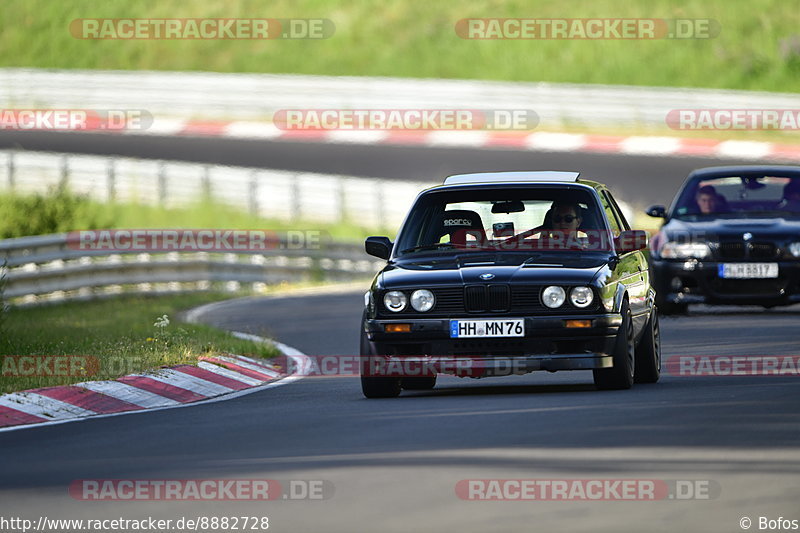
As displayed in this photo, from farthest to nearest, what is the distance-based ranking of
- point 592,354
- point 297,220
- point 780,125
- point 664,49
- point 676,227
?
point 664,49 < point 780,125 < point 297,220 < point 676,227 < point 592,354

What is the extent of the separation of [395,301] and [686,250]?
292 inches

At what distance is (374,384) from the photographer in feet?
Answer: 38.7

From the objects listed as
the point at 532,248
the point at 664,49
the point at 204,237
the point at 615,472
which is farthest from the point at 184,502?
the point at 664,49

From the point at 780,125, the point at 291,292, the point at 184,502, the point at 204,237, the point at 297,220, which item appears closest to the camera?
the point at 184,502

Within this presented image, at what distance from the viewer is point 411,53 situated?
166ft

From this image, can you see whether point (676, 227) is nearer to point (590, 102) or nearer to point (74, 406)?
point (74, 406)

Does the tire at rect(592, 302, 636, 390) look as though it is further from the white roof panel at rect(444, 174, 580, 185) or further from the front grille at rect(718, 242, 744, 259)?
the front grille at rect(718, 242, 744, 259)

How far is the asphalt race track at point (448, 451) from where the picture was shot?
23.7 ft

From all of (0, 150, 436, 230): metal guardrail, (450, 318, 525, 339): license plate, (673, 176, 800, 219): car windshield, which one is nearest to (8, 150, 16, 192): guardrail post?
(0, 150, 436, 230): metal guardrail

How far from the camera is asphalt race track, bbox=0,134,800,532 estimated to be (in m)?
7.23

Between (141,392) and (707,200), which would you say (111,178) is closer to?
(707,200)

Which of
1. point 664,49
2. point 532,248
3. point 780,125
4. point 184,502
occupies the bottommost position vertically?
point 184,502

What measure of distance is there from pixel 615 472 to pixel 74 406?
190 inches

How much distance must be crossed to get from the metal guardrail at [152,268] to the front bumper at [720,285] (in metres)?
8.84
